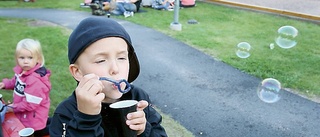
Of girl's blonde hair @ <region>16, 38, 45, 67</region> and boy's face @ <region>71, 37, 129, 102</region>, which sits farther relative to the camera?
girl's blonde hair @ <region>16, 38, 45, 67</region>

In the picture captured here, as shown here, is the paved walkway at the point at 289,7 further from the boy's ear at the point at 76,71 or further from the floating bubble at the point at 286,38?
the boy's ear at the point at 76,71

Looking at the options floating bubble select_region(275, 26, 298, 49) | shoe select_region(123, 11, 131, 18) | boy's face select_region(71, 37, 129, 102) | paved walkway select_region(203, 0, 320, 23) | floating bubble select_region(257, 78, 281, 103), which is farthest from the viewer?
shoe select_region(123, 11, 131, 18)

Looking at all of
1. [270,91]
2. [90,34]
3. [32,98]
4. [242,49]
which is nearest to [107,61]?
[90,34]

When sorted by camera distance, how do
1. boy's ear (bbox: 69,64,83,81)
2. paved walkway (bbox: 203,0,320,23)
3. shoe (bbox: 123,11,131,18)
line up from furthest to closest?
shoe (bbox: 123,11,131,18) → paved walkway (bbox: 203,0,320,23) → boy's ear (bbox: 69,64,83,81)

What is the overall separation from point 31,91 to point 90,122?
6.29 ft

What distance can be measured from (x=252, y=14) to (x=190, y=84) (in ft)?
21.2

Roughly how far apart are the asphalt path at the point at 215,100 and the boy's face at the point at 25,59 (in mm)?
1805

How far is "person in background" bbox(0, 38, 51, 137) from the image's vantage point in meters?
2.96

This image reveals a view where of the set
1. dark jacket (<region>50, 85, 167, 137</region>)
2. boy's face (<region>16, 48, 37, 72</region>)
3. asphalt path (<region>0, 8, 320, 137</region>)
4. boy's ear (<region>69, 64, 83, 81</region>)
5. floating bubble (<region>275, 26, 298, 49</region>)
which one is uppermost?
boy's ear (<region>69, 64, 83, 81</region>)

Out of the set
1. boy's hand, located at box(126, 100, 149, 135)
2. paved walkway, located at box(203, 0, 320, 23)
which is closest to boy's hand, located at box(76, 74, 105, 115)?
boy's hand, located at box(126, 100, 149, 135)

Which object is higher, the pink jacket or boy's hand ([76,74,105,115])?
boy's hand ([76,74,105,115])

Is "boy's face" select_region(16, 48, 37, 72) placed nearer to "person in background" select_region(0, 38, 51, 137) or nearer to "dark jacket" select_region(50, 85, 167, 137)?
"person in background" select_region(0, 38, 51, 137)

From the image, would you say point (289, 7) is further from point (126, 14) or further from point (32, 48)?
point (32, 48)

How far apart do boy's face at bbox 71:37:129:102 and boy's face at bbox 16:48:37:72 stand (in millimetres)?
1845
